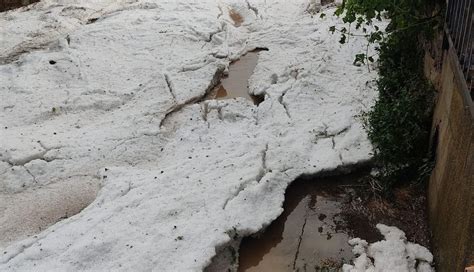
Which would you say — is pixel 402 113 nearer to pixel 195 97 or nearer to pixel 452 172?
pixel 452 172

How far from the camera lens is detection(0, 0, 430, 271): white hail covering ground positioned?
5.09 metres

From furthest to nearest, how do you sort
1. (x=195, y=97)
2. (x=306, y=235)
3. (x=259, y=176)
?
1. (x=195, y=97)
2. (x=259, y=176)
3. (x=306, y=235)

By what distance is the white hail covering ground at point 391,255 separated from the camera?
4695mm

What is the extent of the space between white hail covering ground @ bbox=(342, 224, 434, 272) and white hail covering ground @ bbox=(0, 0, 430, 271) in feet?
3.15

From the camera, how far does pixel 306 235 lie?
5.29m

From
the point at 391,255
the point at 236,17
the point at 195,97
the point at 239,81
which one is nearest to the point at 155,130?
the point at 195,97

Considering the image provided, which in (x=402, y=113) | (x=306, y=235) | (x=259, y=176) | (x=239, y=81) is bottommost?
(x=306, y=235)

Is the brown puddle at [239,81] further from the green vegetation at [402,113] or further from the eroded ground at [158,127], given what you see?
the green vegetation at [402,113]

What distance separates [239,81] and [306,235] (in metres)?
3.69

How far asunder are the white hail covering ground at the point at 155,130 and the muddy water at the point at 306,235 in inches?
7.4

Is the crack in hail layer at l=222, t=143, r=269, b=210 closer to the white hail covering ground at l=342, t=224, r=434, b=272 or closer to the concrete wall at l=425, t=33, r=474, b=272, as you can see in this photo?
the white hail covering ground at l=342, t=224, r=434, b=272

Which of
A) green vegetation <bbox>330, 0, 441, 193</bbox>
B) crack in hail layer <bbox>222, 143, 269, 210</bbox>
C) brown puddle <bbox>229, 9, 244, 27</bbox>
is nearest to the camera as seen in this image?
green vegetation <bbox>330, 0, 441, 193</bbox>

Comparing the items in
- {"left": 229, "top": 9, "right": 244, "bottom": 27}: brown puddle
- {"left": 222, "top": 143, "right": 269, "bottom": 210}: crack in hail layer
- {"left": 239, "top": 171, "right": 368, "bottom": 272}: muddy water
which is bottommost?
{"left": 239, "top": 171, "right": 368, "bottom": 272}: muddy water

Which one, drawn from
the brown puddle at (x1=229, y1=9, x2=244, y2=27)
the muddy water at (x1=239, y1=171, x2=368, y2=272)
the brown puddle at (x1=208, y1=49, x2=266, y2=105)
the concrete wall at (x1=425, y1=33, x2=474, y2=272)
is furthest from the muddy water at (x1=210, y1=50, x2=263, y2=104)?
the concrete wall at (x1=425, y1=33, x2=474, y2=272)
